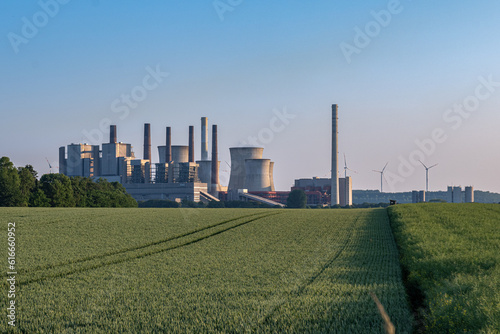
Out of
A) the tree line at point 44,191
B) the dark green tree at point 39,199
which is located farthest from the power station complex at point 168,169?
the dark green tree at point 39,199

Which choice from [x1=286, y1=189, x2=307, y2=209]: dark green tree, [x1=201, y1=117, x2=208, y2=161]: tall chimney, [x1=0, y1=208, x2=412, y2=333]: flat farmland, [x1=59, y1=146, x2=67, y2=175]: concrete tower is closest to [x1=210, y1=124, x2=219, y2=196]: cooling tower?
[x1=201, y1=117, x2=208, y2=161]: tall chimney

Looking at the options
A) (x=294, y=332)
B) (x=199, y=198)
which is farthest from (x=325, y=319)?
(x=199, y=198)

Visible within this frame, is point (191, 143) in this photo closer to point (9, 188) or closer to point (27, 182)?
point (27, 182)

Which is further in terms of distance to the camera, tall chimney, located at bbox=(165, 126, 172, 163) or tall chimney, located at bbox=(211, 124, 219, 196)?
tall chimney, located at bbox=(211, 124, 219, 196)

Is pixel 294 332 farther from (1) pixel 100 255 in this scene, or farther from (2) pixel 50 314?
(1) pixel 100 255

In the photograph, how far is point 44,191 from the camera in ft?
297

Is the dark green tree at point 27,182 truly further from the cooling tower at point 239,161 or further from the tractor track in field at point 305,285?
the cooling tower at point 239,161

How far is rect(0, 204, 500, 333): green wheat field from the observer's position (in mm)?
11695

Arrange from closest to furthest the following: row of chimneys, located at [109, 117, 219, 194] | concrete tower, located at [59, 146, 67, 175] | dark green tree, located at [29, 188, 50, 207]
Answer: dark green tree, located at [29, 188, 50, 207] → row of chimneys, located at [109, 117, 219, 194] → concrete tower, located at [59, 146, 67, 175]

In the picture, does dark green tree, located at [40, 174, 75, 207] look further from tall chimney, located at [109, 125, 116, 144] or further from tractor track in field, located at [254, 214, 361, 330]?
tall chimney, located at [109, 125, 116, 144]

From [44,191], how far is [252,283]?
267ft

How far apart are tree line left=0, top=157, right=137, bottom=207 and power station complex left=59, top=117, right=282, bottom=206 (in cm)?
6841

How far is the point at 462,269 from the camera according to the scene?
52.9ft

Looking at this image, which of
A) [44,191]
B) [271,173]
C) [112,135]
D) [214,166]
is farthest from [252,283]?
[271,173]
